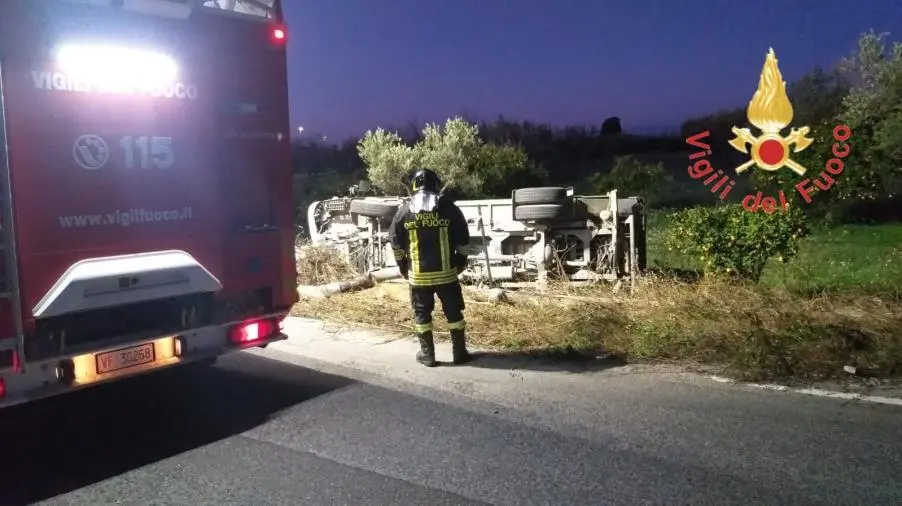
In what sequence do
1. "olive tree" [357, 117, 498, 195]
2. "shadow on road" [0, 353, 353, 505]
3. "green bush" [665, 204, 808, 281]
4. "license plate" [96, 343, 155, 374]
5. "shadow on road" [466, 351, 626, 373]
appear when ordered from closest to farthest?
"shadow on road" [0, 353, 353, 505] → "license plate" [96, 343, 155, 374] → "shadow on road" [466, 351, 626, 373] → "green bush" [665, 204, 808, 281] → "olive tree" [357, 117, 498, 195]

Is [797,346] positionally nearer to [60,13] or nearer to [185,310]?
[185,310]

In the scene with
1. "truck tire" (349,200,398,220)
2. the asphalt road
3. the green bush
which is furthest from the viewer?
"truck tire" (349,200,398,220)

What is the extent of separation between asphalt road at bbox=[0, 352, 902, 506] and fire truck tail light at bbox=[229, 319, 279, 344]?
20.6 inches

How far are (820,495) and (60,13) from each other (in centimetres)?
528

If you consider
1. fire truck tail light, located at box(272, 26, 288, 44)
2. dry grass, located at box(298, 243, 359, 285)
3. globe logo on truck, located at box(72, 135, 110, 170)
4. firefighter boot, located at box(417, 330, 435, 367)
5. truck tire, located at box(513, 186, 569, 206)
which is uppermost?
fire truck tail light, located at box(272, 26, 288, 44)

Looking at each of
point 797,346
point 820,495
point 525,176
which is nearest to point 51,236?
point 820,495

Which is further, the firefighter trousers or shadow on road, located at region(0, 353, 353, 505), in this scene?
the firefighter trousers

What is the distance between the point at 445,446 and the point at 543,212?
16.9ft

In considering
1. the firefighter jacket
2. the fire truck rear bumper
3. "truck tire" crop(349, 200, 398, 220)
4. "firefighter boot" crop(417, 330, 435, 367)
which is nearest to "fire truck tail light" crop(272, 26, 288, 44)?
the firefighter jacket

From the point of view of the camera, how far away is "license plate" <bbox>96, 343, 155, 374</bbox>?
17.8ft

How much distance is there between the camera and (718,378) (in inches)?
263

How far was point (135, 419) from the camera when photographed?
6.15m

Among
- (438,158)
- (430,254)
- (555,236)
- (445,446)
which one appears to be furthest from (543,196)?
(438,158)

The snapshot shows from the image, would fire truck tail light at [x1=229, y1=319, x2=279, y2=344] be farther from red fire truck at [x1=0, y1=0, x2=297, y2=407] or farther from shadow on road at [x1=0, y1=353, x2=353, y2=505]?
shadow on road at [x1=0, y1=353, x2=353, y2=505]
